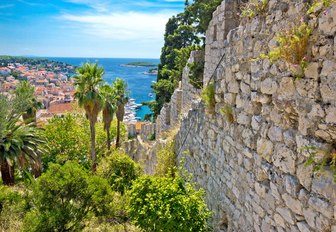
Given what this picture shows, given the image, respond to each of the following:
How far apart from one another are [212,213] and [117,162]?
614cm

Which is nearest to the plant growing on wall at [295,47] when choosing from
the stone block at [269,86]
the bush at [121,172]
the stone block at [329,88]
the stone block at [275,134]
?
the stone block at [329,88]

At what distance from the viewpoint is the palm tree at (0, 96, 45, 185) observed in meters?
12.4

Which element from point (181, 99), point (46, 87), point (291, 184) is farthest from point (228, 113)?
point (46, 87)

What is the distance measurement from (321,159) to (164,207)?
274 centimetres

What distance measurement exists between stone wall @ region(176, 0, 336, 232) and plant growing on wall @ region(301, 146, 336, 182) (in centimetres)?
5

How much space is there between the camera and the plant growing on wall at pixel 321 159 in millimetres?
2641

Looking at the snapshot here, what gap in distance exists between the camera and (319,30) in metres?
2.78

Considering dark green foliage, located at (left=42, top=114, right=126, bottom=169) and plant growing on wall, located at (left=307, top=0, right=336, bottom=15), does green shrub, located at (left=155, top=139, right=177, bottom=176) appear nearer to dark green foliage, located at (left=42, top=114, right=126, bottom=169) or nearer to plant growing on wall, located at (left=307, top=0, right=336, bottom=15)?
plant growing on wall, located at (left=307, top=0, right=336, bottom=15)

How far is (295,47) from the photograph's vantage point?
Answer: 294 centimetres

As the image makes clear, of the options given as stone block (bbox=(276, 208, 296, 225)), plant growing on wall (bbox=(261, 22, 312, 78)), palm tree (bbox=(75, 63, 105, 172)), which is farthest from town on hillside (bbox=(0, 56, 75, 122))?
stone block (bbox=(276, 208, 296, 225))

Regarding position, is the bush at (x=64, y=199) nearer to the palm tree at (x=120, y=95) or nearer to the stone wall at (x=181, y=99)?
the stone wall at (x=181, y=99)

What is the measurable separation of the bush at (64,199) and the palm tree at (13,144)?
6313 millimetres

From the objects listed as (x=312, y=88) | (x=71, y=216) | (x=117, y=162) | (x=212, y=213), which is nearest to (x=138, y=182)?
(x=212, y=213)

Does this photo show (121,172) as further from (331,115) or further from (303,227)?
(331,115)
